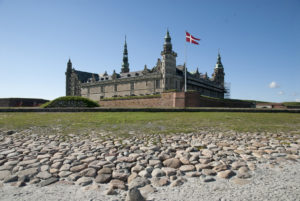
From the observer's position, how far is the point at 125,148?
4.14 metres

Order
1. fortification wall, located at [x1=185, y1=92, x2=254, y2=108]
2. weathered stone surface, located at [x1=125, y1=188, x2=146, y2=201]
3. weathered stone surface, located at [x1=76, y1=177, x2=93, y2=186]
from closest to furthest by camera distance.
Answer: weathered stone surface, located at [x1=125, y1=188, x2=146, y2=201] < weathered stone surface, located at [x1=76, y1=177, x2=93, y2=186] < fortification wall, located at [x1=185, y1=92, x2=254, y2=108]

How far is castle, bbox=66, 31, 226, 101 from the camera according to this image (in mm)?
48875

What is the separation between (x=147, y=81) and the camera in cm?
5128

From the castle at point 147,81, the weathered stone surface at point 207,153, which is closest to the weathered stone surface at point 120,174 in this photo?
the weathered stone surface at point 207,153

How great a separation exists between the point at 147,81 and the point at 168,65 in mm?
7702

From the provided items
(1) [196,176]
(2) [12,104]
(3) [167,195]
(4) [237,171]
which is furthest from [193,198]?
(2) [12,104]

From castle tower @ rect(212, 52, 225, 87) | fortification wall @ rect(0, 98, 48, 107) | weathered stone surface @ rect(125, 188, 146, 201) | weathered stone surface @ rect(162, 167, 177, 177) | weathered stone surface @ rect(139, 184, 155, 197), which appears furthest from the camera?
castle tower @ rect(212, 52, 225, 87)

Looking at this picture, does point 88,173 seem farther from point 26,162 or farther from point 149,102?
point 149,102

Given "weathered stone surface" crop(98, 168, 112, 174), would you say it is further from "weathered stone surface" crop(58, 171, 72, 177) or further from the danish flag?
the danish flag

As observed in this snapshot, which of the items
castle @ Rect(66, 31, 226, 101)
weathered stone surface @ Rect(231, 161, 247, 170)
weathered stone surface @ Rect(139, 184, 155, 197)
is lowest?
weathered stone surface @ Rect(139, 184, 155, 197)

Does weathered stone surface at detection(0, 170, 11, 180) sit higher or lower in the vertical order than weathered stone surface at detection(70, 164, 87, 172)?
lower

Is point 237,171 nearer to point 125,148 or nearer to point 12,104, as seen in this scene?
point 125,148

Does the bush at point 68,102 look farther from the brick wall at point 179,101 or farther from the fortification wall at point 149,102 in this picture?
the brick wall at point 179,101

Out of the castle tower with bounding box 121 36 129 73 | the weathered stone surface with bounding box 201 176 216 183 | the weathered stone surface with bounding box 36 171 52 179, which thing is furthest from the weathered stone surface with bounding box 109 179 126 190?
the castle tower with bounding box 121 36 129 73
